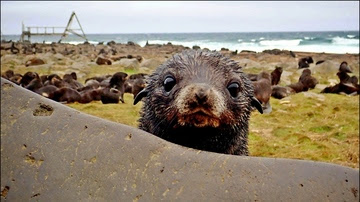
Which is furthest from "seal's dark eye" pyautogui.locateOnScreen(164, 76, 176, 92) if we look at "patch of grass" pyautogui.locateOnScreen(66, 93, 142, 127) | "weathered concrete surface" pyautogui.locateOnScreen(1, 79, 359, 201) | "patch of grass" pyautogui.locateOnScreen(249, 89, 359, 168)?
"patch of grass" pyautogui.locateOnScreen(66, 93, 142, 127)

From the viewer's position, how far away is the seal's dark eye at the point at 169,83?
3639 mm

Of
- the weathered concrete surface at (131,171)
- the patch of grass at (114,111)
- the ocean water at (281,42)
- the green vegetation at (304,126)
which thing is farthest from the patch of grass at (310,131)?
the ocean water at (281,42)

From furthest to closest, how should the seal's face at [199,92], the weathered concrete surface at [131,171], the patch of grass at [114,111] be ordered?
1. the patch of grass at [114,111]
2. the seal's face at [199,92]
3. the weathered concrete surface at [131,171]

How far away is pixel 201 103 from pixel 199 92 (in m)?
0.09

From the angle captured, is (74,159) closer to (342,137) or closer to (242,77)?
(242,77)

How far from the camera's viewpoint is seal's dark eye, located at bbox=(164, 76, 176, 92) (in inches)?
143

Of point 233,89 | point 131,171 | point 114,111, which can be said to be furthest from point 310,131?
point 131,171

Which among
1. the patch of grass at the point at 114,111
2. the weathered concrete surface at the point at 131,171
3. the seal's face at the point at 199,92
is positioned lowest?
the patch of grass at the point at 114,111

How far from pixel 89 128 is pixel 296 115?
7923mm

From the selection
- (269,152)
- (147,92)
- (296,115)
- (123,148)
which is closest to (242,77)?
(147,92)

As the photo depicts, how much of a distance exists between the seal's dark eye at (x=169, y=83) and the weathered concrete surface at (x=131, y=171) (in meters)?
1.16

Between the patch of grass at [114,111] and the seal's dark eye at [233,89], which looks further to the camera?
the patch of grass at [114,111]

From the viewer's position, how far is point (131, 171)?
229 cm

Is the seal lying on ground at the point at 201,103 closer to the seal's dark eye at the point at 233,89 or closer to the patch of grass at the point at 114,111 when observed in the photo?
the seal's dark eye at the point at 233,89
